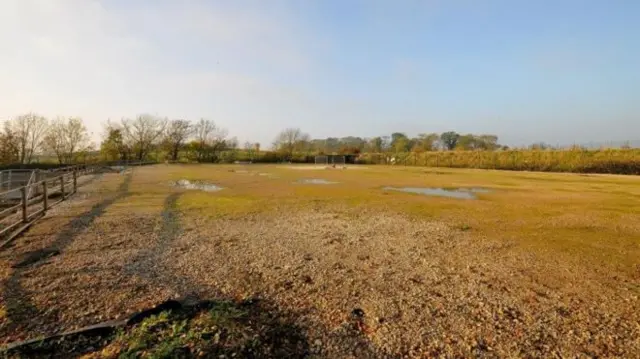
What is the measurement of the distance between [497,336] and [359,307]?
154 centimetres

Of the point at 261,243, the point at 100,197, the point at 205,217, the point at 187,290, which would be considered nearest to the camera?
the point at 187,290

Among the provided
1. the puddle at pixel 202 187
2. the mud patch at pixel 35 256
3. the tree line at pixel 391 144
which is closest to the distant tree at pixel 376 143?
the tree line at pixel 391 144

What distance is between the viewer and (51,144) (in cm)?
4675

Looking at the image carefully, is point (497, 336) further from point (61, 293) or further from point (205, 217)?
point (205, 217)

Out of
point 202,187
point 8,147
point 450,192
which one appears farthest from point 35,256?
point 8,147

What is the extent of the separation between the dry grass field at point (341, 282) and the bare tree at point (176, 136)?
5245 cm

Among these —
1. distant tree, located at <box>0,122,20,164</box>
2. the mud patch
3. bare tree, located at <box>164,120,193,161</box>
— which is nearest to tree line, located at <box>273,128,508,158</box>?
bare tree, located at <box>164,120,193,161</box>

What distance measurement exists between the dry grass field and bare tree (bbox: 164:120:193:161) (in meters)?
52.5

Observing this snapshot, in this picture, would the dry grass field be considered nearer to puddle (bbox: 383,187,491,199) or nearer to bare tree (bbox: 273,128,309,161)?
puddle (bbox: 383,187,491,199)

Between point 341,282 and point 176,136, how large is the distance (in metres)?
61.1

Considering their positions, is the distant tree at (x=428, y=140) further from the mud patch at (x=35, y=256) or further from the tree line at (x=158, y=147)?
the mud patch at (x=35, y=256)

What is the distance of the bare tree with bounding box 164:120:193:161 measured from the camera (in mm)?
58438

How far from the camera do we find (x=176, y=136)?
5912 cm

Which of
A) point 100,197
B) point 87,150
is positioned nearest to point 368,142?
point 87,150
